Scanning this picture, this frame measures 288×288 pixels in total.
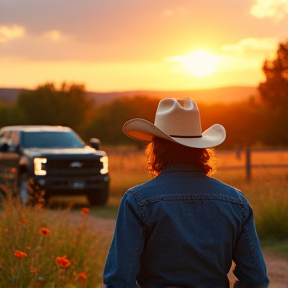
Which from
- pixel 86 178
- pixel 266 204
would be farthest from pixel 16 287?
pixel 86 178

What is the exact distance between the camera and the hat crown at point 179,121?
11.5 ft

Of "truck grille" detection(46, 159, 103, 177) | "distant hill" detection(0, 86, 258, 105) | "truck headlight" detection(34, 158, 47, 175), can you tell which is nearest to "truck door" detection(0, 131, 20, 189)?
"truck headlight" detection(34, 158, 47, 175)

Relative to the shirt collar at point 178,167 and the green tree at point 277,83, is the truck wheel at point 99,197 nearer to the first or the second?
the green tree at point 277,83

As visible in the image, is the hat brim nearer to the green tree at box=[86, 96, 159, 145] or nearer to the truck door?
the truck door

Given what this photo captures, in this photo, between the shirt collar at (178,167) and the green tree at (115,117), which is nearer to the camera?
the shirt collar at (178,167)

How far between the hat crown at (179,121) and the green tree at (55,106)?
64.4 meters

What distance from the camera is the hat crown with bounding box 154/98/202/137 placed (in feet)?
11.5

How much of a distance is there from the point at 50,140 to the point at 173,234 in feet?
48.0

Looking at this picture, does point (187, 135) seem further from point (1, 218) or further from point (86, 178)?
point (86, 178)

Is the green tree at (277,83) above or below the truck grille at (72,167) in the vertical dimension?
above

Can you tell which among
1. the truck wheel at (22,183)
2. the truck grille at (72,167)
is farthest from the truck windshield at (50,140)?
the truck grille at (72,167)

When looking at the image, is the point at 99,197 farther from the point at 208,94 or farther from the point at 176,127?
the point at 208,94

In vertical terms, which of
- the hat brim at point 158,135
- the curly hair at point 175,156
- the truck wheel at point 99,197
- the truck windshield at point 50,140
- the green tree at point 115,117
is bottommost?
the green tree at point 115,117

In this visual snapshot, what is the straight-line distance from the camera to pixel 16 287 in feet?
20.9
